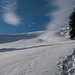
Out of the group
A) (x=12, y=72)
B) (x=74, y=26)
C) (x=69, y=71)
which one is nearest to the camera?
(x=69, y=71)

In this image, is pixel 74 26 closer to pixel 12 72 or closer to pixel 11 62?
pixel 11 62

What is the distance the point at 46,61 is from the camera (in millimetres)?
16562

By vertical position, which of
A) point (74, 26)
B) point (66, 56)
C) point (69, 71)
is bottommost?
point (69, 71)

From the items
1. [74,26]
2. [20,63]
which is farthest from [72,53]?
[74,26]

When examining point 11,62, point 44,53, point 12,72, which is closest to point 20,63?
point 11,62

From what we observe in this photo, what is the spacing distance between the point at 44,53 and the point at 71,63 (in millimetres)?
4717

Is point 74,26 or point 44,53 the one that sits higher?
point 74,26

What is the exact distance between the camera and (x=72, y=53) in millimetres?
17031

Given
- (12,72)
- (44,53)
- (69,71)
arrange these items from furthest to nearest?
(44,53) → (12,72) → (69,71)

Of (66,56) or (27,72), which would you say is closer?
(27,72)

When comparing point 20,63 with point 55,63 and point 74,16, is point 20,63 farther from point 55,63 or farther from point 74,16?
point 74,16

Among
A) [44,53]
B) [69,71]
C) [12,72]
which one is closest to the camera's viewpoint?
[69,71]

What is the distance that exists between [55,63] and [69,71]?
204 cm

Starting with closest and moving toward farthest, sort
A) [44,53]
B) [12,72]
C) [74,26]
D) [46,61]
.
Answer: [12,72] → [46,61] → [44,53] → [74,26]
